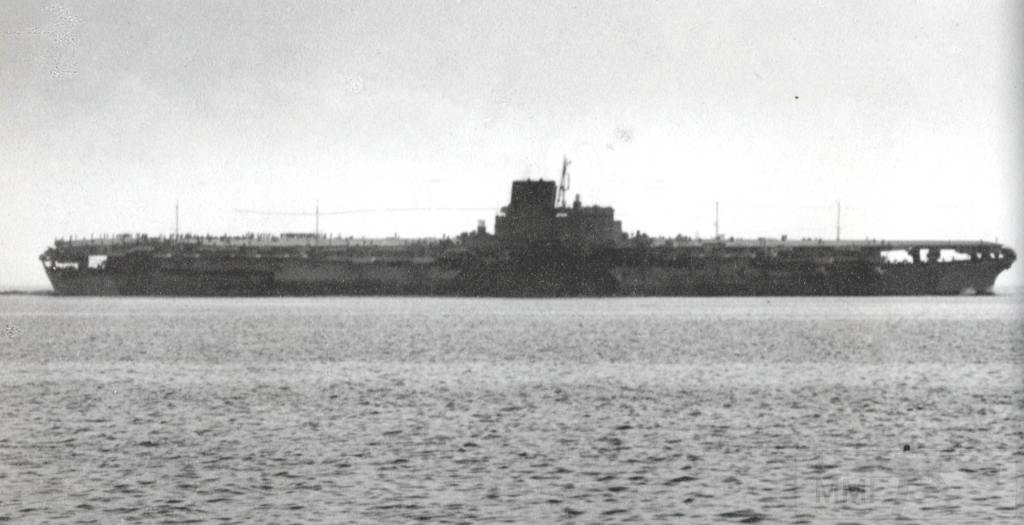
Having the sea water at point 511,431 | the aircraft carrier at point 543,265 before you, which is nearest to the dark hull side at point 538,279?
the aircraft carrier at point 543,265

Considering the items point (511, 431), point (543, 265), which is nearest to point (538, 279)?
point (543, 265)

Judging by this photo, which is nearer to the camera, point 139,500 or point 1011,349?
point 139,500

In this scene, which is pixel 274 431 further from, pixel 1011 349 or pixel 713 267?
pixel 713 267

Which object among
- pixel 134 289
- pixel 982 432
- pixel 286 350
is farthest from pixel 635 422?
pixel 134 289

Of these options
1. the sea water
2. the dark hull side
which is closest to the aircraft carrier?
the dark hull side

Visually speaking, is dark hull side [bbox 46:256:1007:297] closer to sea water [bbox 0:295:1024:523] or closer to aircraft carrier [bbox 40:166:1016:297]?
aircraft carrier [bbox 40:166:1016:297]

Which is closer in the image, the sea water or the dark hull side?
the sea water

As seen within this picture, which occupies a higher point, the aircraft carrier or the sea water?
the aircraft carrier
